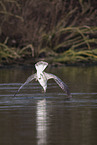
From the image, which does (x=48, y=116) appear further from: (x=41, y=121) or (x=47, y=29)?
(x=47, y=29)

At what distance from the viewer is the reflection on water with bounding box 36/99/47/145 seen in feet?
22.1

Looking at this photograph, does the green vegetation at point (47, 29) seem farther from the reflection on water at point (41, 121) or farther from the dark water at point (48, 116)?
the reflection on water at point (41, 121)

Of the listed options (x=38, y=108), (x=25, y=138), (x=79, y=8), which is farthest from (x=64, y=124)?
(x=79, y=8)

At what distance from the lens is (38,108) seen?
9555mm

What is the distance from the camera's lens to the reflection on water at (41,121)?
22.1 feet

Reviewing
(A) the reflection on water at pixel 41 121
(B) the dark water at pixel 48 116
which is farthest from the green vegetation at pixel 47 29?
(A) the reflection on water at pixel 41 121

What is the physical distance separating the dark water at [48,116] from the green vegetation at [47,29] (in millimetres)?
9020

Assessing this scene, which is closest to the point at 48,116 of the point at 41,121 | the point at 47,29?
the point at 41,121

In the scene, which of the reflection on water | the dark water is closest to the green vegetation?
the dark water

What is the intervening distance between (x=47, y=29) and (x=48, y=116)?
1558 centimetres

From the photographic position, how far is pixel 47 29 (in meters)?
24.0

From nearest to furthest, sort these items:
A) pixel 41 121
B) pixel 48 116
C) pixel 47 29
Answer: pixel 41 121 < pixel 48 116 < pixel 47 29

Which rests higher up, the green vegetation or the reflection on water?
the green vegetation

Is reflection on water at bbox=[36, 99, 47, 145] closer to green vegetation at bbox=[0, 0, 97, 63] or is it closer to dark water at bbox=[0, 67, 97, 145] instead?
dark water at bbox=[0, 67, 97, 145]
